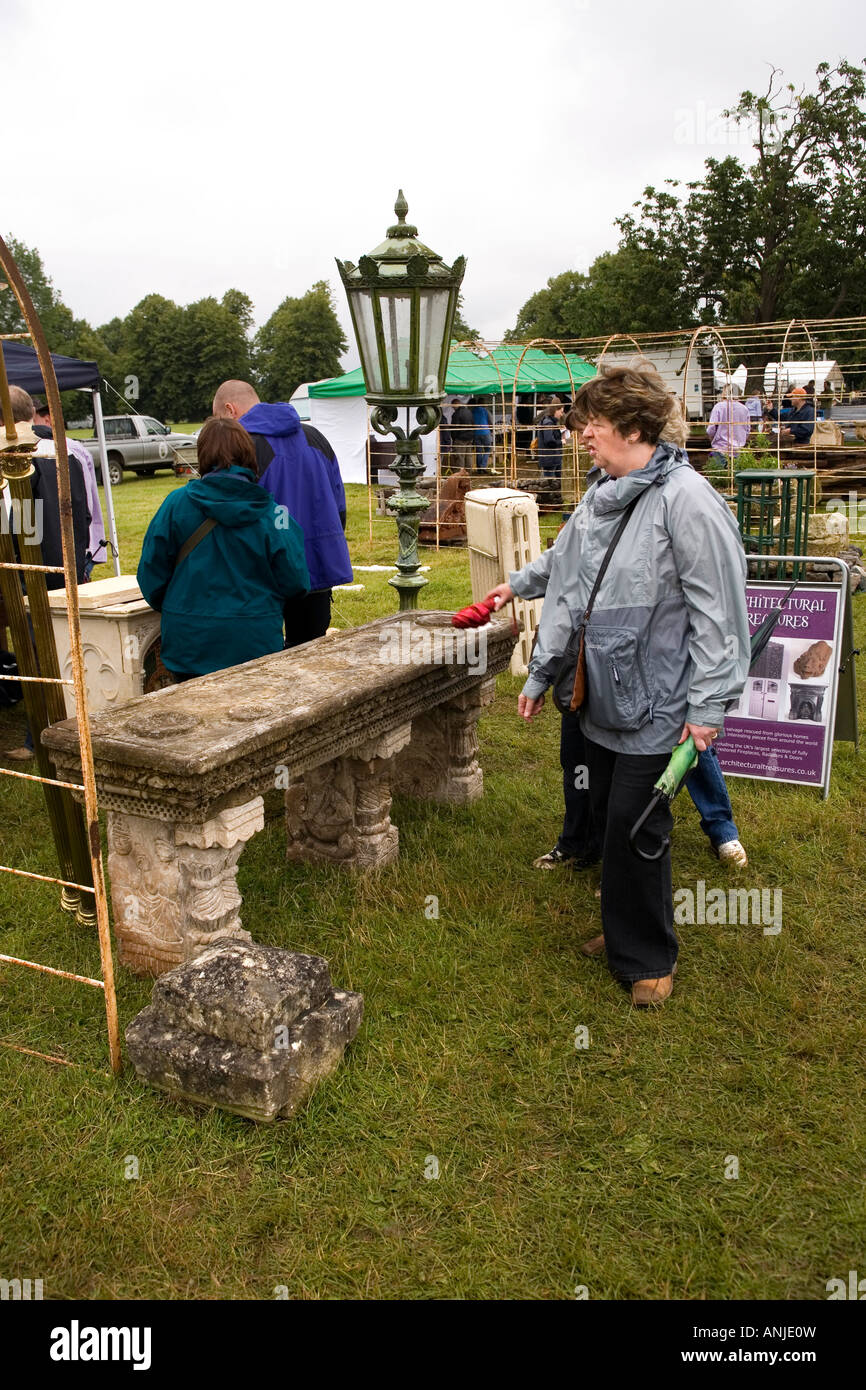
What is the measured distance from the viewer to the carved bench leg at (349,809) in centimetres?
436

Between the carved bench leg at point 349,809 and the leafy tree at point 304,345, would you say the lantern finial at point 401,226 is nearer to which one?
the carved bench leg at point 349,809

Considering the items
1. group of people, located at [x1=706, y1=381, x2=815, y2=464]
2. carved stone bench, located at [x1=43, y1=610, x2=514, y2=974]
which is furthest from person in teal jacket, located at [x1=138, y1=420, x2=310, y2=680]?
group of people, located at [x1=706, y1=381, x2=815, y2=464]

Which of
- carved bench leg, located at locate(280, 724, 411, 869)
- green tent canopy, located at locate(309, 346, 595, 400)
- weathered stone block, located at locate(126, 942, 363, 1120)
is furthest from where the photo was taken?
green tent canopy, located at locate(309, 346, 595, 400)

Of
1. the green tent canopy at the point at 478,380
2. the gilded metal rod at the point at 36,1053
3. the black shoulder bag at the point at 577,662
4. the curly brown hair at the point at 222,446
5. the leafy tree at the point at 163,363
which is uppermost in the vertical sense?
the leafy tree at the point at 163,363

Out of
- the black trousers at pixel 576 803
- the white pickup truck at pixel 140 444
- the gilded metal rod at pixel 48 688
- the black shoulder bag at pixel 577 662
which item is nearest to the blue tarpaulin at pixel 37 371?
the gilded metal rod at pixel 48 688

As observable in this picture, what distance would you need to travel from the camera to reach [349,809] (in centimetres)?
440

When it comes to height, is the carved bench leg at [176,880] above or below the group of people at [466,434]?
below

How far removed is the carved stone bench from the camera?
3262 millimetres

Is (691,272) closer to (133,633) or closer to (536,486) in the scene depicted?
(536,486)

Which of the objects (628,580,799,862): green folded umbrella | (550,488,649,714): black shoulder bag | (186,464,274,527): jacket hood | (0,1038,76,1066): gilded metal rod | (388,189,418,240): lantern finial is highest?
(388,189,418,240): lantern finial

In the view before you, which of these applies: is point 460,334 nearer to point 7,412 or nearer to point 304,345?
point 304,345

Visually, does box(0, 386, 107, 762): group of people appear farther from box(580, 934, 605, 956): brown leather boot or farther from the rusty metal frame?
box(580, 934, 605, 956): brown leather boot

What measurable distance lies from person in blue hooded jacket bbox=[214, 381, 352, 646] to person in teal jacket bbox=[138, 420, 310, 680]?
39.7 inches

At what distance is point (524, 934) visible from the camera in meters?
3.96
